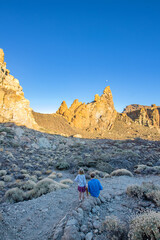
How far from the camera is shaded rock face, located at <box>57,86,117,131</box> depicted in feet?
216

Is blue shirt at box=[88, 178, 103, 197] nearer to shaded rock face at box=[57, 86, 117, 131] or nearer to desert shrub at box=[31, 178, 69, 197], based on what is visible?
desert shrub at box=[31, 178, 69, 197]

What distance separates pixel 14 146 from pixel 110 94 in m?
70.9

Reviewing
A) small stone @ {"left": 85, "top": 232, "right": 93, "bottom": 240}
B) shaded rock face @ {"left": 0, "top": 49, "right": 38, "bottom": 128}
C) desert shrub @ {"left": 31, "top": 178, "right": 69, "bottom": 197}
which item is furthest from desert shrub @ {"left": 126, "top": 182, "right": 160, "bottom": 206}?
shaded rock face @ {"left": 0, "top": 49, "right": 38, "bottom": 128}

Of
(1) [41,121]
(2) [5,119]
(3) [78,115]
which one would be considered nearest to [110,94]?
(3) [78,115]

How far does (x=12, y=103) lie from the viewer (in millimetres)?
29734

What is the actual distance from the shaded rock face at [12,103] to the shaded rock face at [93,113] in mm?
32862

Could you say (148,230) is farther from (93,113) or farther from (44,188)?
(93,113)

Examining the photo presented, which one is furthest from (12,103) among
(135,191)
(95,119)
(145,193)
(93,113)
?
(95,119)

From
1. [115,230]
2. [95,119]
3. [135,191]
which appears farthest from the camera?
[95,119]

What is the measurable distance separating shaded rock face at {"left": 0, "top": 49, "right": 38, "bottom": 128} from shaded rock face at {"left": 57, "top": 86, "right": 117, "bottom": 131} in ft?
108

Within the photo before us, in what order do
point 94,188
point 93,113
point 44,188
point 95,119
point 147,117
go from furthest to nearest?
point 147,117
point 93,113
point 95,119
point 44,188
point 94,188

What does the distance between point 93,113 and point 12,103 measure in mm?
47108

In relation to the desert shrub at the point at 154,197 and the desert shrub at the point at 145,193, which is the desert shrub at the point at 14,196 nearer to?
the desert shrub at the point at 145,193

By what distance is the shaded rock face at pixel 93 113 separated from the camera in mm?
65812
